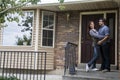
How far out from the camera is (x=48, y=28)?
13.4m

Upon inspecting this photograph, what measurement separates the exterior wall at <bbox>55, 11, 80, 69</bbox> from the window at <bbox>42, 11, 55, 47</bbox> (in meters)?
0.23

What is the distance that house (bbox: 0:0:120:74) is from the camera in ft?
40.0

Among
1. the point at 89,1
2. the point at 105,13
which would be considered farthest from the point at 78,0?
the point at 105,13

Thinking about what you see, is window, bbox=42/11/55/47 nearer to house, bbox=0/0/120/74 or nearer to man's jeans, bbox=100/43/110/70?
house, bbox=0/0/120/74

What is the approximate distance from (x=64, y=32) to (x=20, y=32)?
6.50 ft

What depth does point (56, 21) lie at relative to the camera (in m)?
13.5

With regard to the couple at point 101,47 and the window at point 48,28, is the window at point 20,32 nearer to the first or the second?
the window at point 48,28

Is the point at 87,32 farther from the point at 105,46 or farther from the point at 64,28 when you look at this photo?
the point at 105,46

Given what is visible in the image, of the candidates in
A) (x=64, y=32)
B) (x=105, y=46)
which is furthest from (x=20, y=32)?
(x=105, y=46)

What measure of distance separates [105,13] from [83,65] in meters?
2.36

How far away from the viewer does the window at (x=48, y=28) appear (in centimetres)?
1336

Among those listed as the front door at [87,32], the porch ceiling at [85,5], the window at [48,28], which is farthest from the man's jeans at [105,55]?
the window at [48,28]

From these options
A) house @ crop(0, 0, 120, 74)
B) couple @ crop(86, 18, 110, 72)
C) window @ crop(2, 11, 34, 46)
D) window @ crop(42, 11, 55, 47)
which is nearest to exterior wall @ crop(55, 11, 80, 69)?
house @ crop(0, 0, 120, 74)

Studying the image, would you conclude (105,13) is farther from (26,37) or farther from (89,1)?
(26,37)
